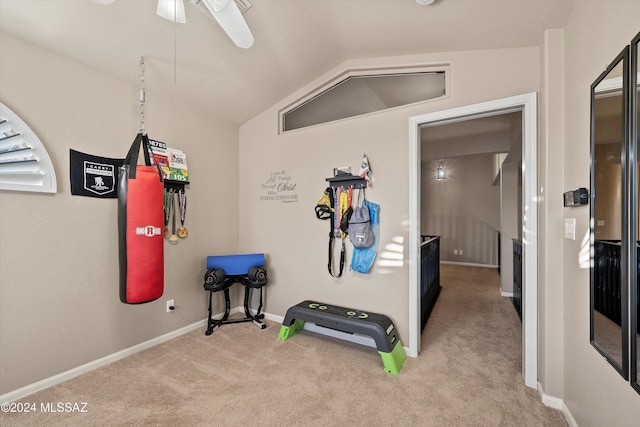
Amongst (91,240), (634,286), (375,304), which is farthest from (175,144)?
(634,286)

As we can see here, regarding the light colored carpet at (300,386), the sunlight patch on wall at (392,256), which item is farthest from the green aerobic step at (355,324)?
the sunlight patch on wall at (392,256)

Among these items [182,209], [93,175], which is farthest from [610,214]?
[93,175]

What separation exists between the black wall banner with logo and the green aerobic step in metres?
1.99

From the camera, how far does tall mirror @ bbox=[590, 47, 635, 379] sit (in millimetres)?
1044

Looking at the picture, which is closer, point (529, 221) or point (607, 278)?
point (607, 278)

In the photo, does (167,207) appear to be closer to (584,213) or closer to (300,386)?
(300,386)

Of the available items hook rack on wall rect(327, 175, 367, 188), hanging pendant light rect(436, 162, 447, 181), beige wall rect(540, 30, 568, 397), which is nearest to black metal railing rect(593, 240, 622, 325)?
beige wall rect(540, 30, 568, 397)

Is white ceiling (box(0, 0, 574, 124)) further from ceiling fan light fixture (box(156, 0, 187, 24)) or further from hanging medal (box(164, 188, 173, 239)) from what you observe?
hanging medal (box(164, 188, 173, 239))

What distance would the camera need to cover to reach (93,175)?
2.17 meters

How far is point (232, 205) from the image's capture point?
11.1ft

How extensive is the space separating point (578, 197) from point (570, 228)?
25cm

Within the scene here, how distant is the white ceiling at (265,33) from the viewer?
5.57 feet

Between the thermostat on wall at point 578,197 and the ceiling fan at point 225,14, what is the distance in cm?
196

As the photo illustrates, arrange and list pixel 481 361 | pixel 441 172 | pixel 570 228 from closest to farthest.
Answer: pixel 570 228 < pixel 481 361 < pixel 441 172
